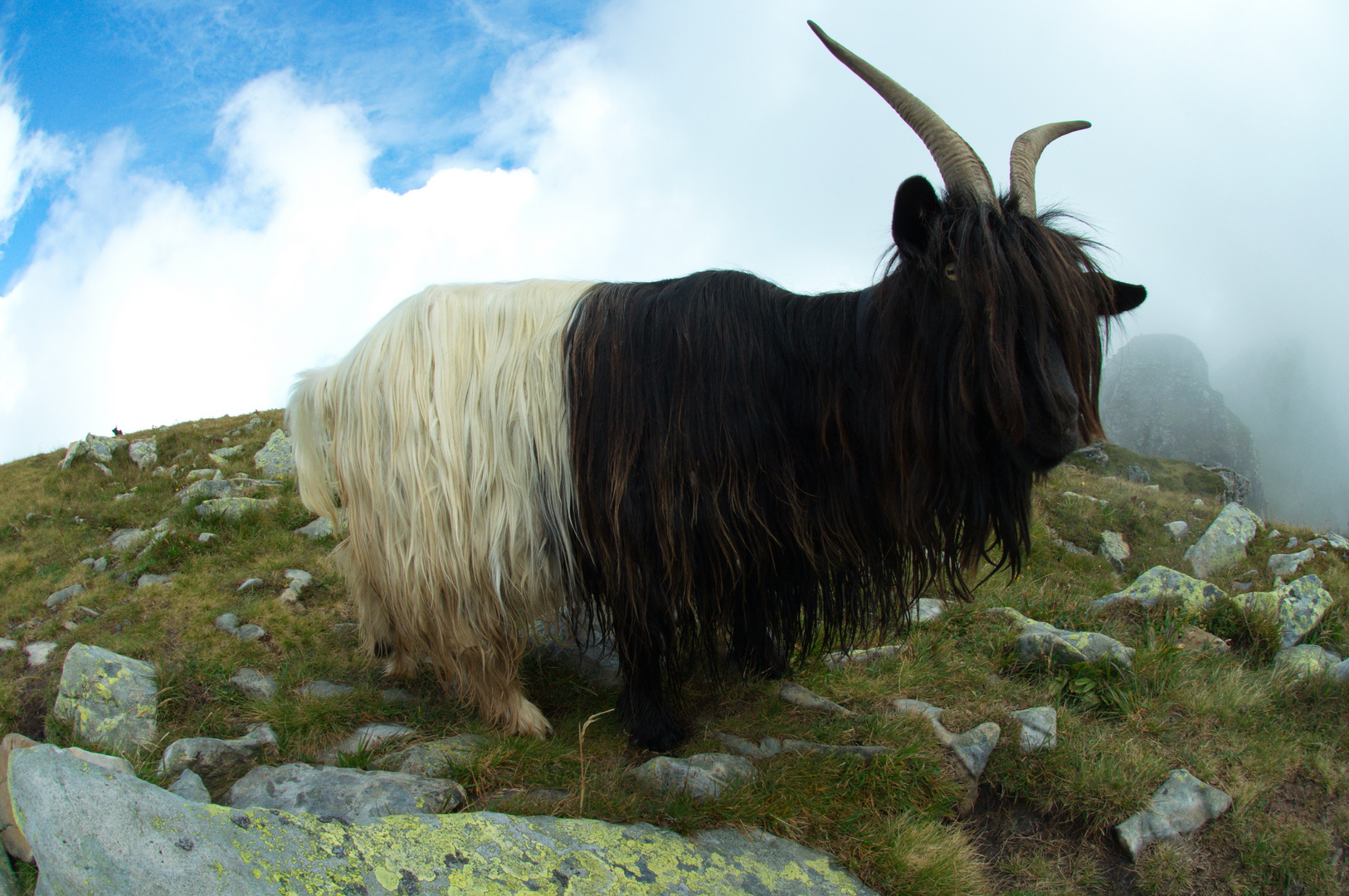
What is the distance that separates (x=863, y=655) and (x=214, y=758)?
325cm

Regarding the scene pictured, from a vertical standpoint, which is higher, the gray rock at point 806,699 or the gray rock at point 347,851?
the gray rock at point 347,851

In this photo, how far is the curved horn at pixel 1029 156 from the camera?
117 inches

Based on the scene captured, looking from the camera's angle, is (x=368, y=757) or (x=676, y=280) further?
(x=676, y=280)

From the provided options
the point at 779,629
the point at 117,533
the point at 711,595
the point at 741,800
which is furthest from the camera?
the point at 117,533

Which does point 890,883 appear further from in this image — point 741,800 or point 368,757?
point 368,757

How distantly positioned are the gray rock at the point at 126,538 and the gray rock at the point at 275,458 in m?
1.42

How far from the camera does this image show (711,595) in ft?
11.1

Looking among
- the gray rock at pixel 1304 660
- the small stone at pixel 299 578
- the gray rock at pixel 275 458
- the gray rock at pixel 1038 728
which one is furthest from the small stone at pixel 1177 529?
the gray rock at pixel 275 458

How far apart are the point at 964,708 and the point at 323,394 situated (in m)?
3.44

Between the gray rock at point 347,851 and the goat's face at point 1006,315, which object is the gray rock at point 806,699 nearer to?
the gray rock at point 347,851

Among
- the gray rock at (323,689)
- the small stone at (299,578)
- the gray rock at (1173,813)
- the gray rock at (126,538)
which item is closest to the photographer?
the gray rock at (1173,813)

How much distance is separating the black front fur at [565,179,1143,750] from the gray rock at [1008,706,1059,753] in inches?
26.5

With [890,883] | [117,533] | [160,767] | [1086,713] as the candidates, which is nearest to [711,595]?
[890,883]

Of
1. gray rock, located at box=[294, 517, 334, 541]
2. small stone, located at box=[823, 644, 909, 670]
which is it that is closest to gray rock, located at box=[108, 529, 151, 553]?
gray rock, located at box=[294, 517, 334, 541]
